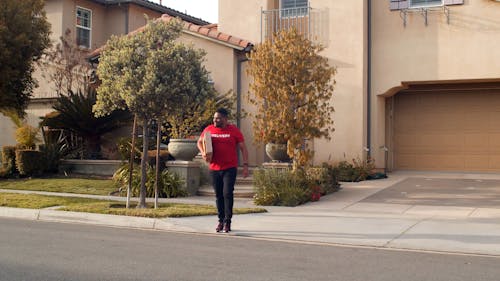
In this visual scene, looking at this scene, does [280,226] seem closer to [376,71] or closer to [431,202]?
[431,202]

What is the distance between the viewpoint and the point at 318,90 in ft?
44.5

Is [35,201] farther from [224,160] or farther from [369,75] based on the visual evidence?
[369,75]

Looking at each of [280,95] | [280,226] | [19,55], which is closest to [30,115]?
[19,55]

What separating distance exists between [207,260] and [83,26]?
759 inches

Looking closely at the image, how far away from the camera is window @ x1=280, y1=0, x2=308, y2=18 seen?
18547mm

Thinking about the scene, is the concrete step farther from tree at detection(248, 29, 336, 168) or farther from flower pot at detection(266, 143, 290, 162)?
tree at detection(248, 29, 336, 168)

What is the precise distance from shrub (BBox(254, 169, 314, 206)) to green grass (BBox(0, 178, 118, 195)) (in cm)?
438

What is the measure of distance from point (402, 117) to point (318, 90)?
6.62 metres

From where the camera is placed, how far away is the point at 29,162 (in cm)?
1772

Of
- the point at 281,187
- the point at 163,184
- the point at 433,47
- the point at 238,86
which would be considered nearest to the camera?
the point at 281,187

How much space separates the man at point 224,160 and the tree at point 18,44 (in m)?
9.03

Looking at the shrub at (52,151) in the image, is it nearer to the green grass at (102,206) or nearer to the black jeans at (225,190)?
the green grass at (102,206)

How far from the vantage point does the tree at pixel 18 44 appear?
1591 centimetres

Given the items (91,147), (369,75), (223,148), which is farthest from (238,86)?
(223,148)
